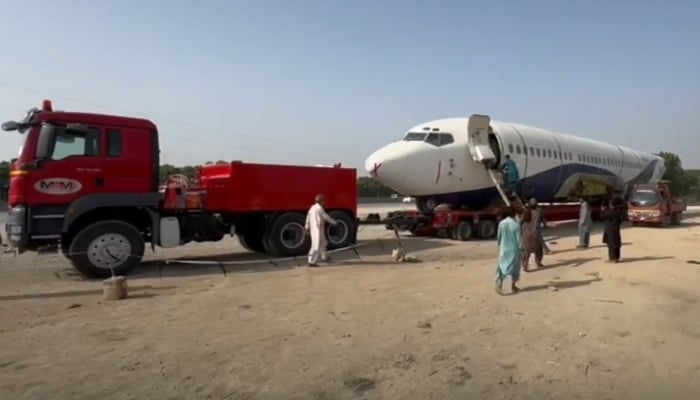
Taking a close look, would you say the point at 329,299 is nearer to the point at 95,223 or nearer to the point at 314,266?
the point at 314,266

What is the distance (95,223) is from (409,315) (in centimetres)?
685

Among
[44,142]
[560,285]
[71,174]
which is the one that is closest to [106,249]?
[71,174]

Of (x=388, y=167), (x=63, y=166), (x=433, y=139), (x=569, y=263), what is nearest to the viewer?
(x=63, y=166)

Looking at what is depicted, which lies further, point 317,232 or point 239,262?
point 239,262

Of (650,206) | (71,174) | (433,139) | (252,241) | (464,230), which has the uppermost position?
(433,139)

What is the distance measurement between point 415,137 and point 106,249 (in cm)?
1107

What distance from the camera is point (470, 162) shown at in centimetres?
1889

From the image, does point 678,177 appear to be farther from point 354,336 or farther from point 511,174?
point 354,336

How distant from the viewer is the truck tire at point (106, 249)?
10445 millimetres

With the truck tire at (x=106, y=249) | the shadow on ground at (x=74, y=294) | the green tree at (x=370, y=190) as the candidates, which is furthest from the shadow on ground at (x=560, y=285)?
the green tree at (x=370, y=190)

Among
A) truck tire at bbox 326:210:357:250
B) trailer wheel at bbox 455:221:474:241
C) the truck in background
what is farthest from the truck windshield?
truck tire at bbox 326:210:357:250

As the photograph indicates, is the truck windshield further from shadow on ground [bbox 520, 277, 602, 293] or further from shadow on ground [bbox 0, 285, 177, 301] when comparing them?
shadow on ground [bbox 0, 285, 177, 301]

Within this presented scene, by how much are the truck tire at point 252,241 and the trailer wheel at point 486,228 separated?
7.97 metres

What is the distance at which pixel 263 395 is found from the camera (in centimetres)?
451
